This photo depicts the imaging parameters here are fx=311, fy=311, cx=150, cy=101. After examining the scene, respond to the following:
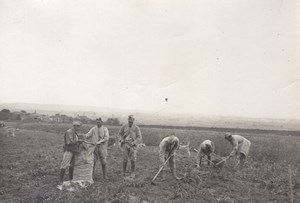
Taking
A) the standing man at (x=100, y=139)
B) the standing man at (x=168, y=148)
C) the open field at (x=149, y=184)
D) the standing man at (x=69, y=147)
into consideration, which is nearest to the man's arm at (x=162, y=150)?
the standing man at (x=168, y=148)

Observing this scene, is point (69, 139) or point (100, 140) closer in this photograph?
point (69, 139)

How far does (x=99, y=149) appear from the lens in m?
7.16

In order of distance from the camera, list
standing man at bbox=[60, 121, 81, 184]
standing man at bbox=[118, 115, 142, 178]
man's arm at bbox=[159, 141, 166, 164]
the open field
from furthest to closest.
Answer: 1. standing man at bbox=[118, 115, 142, 178]
2. man's arm at bbox=[159, 141, 166, 164]
3. standing man at bbox=[60, 121, 81, 184]
4. the open field

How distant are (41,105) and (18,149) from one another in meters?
163

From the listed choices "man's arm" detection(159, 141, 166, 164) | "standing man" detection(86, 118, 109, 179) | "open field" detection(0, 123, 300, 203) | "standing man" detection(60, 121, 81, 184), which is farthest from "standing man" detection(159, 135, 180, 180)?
"standing man" detection(60, 121, 81, 184)

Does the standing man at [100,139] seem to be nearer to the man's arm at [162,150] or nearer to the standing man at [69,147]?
the standing man at [69,147]

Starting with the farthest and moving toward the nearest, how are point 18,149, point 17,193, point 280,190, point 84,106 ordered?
point 84,106 < point 18,149 < point 280,190 < point 17,193

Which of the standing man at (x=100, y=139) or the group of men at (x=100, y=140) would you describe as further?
the standing man at (x=100, y=139)

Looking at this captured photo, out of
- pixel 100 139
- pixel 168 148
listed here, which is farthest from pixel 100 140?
pixel 168 148

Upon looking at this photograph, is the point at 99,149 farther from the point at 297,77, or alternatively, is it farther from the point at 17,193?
the point at 297,77

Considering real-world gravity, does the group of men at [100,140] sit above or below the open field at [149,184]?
above

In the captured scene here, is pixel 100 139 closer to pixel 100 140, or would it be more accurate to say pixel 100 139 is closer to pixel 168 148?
pixel 100 140

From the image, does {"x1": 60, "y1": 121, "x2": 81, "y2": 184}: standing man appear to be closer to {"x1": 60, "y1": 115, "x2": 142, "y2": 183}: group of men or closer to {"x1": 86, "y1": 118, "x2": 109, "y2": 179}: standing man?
{"x1": 60, "y1": 115, "x2": 142, "y2": 183}: group of men

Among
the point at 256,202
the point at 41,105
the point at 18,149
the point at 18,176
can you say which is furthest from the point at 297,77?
the point at 41,105
